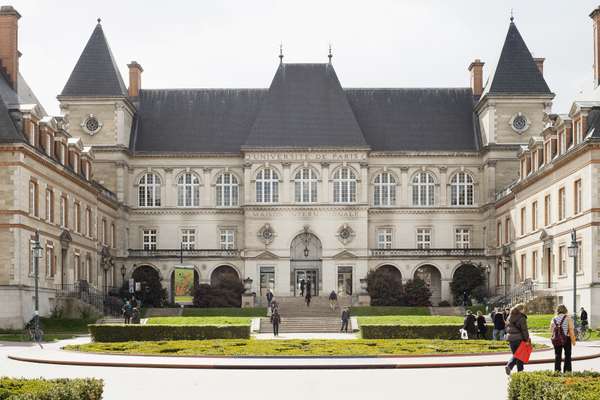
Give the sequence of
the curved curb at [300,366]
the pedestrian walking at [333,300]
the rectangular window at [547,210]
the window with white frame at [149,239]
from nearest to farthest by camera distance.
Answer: the curved curb at [300,366], the rectangular window at [547,210], the pedestrian walking at [333,300], the window with white frame at [149,239]

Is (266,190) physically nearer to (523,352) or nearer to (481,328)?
(481,328)

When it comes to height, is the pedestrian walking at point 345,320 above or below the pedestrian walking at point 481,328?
below

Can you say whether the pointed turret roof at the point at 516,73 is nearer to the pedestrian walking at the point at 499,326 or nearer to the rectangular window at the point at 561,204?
the rectangular window at the point at 561,204

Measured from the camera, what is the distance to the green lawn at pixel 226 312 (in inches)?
2608

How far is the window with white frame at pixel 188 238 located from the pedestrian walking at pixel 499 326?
43.6m

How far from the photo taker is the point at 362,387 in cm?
2372

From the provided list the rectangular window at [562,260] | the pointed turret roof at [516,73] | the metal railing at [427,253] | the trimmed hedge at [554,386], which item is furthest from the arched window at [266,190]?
the trimmed hedge at [554,386]

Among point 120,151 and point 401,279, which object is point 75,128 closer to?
point 120,151

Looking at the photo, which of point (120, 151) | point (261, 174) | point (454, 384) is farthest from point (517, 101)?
point (454, 384)

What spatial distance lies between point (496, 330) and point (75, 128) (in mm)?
47609

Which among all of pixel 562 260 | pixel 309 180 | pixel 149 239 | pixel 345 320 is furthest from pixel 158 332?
pixel 149 239

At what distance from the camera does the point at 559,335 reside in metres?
25.5

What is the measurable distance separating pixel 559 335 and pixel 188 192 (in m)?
58.2

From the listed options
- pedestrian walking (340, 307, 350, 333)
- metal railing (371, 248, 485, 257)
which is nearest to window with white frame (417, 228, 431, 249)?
metal railing (371, 248, 485, 257)
